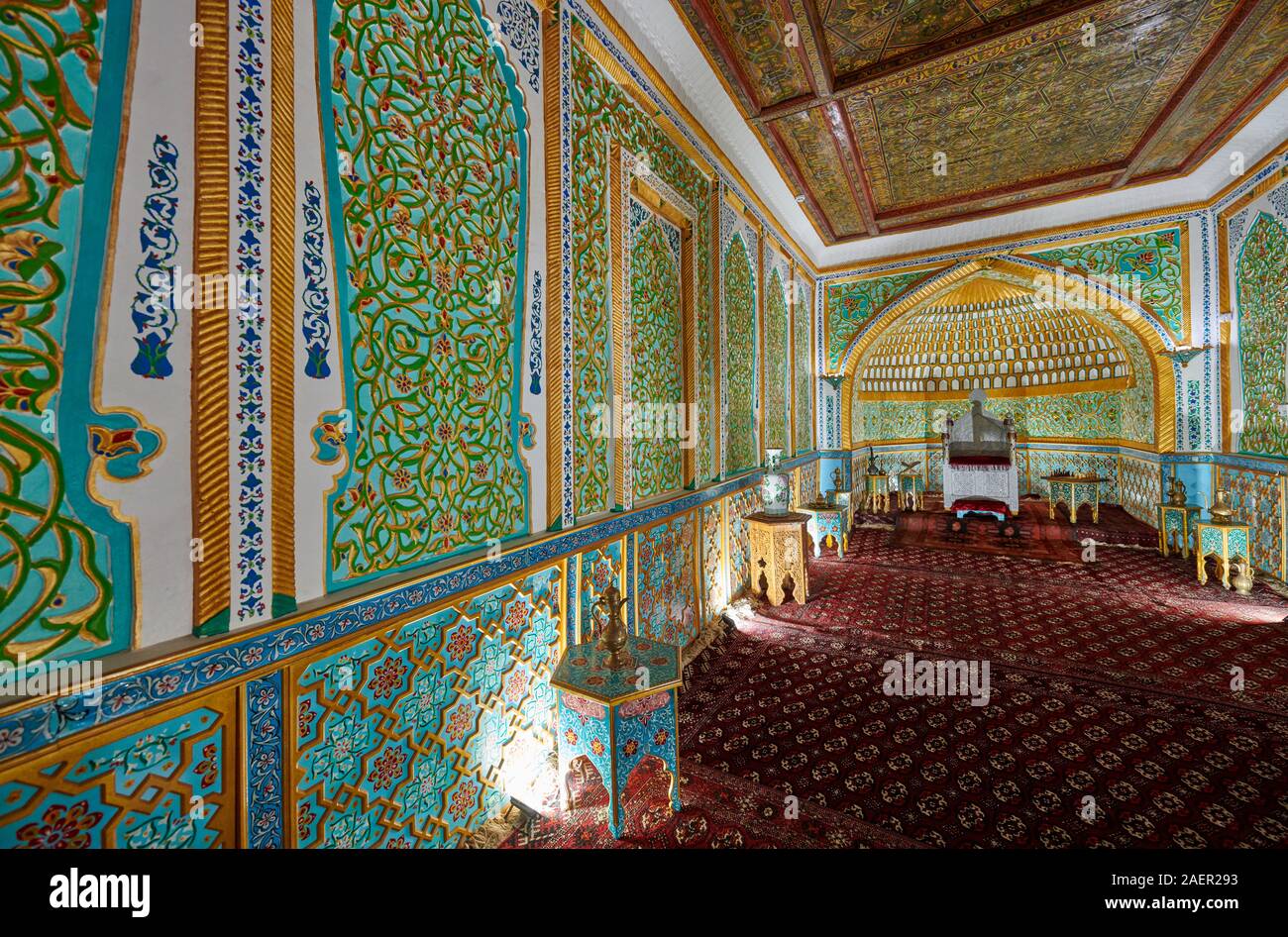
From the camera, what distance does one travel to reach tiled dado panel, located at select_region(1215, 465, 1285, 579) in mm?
4734

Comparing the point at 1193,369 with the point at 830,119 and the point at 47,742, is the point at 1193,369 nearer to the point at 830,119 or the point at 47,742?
the point at 830,119

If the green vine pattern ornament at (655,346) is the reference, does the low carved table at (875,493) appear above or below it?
below

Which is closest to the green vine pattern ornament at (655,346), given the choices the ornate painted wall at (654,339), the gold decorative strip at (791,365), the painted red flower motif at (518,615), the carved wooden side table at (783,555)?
the ornate painted wall at (654,339)

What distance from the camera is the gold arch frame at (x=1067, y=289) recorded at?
20.6 feet

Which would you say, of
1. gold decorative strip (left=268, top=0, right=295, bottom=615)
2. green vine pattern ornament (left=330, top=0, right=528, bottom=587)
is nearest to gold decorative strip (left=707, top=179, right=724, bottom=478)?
green vine pattern ornament (left=330, top=0, right=528, bottom=587)

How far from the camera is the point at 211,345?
127 centimetres

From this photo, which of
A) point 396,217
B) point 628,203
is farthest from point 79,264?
point 628,203

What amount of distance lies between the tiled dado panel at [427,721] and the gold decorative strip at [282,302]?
0.35 meters

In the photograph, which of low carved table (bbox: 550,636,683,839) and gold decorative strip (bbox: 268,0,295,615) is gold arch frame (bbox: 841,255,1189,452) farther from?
gold decorative strip (bbox: 268,0,295,615)

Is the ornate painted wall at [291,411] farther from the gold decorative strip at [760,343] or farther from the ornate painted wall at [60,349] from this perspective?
the gold decorative strip at [760,343]

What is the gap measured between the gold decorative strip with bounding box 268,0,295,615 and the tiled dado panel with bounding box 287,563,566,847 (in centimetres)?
35

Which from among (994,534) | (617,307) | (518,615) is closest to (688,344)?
(617,307)

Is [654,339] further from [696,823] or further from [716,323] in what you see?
[696,823]

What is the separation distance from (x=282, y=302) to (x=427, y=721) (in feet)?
4.56
